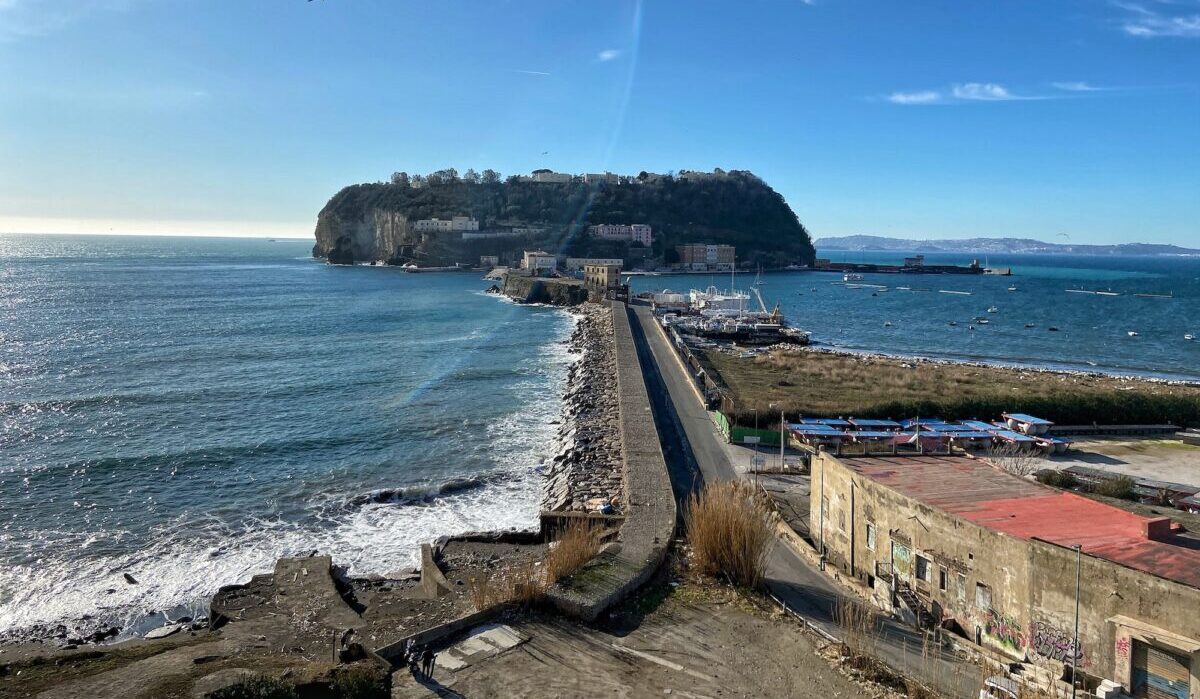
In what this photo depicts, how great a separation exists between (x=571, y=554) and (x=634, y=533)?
2552mm

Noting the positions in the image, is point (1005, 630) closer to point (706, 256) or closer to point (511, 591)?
point (511, 591)

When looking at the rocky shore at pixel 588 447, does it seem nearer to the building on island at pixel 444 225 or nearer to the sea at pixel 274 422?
the sea at pixel 274 422

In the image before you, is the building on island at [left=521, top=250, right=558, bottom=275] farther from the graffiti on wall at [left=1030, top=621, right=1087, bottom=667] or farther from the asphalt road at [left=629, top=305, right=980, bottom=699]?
the graffiti on wall at [left=1030, top=621, right=1087, bottom=667]

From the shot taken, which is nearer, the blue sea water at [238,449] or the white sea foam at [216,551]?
the white sea foam at [216,551]

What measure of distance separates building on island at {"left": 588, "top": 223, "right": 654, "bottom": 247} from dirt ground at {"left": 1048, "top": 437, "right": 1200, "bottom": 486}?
11254 cm

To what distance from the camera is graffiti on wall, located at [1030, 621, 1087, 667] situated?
27.1ft

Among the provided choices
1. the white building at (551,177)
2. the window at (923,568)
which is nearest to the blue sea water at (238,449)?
the window at (923,568)

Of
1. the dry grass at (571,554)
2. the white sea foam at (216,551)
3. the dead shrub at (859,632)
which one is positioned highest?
the dry grass at (571,554)

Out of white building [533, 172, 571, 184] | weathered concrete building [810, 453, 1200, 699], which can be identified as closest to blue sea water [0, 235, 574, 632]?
weathered concrete building [810, 453, 1200, 699]

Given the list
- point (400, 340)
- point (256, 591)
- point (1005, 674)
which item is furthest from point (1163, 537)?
point (400, 340)

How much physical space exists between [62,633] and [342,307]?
58007mm

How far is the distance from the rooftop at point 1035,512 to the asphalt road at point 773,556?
187cm

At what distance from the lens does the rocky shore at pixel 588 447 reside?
1725 cm

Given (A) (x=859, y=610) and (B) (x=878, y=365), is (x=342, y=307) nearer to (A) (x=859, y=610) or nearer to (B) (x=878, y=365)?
(B) (x=878, y=365)
